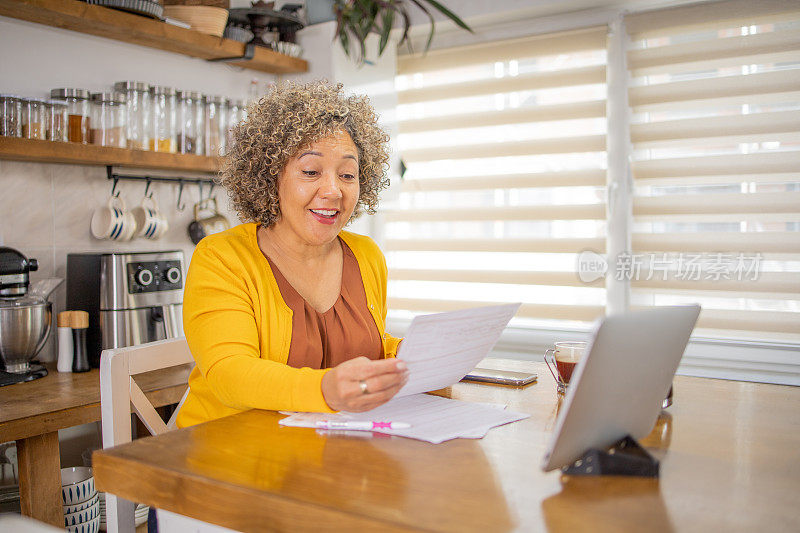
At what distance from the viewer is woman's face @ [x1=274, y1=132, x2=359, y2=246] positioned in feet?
5.02

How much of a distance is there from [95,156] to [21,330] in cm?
60

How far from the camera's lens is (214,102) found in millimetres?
2650


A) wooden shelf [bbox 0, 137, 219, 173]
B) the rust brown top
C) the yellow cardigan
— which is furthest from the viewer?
wooden shelf [bbox 0, 137, 219, 173]

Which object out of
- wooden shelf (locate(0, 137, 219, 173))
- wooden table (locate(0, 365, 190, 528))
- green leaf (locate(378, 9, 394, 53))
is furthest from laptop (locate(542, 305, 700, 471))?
green leaf (locate(378, 9, 394, 53))

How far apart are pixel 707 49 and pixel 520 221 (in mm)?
935

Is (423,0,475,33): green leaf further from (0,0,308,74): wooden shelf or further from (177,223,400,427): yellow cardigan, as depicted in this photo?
(177,223,400,427): yellow cardigan

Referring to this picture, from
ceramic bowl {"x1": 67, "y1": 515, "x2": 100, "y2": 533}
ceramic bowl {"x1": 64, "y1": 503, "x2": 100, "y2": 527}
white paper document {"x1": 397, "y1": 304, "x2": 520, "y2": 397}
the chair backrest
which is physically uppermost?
white paper document {"x1": 397, "y1": 304, "x2": 520, "y2": 397}

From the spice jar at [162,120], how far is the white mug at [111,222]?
0.25 meters

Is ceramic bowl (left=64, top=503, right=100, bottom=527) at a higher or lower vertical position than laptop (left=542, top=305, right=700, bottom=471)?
Answer: lower

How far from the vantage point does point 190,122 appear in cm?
261

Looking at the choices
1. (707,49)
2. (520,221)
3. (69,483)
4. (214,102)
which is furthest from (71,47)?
(707,49)

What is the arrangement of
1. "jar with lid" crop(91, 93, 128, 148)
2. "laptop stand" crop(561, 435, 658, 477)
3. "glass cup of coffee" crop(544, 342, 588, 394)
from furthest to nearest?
"jar with lid" crop(91, 93, 128, 148) < "glass cup of coffee" crop(544, 342, 588, 394) < "laptop stand" crop(561, 435, 658, 477)

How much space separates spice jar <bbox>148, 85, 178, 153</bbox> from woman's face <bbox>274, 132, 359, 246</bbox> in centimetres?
110

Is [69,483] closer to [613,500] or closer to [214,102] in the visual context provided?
[214,102]
